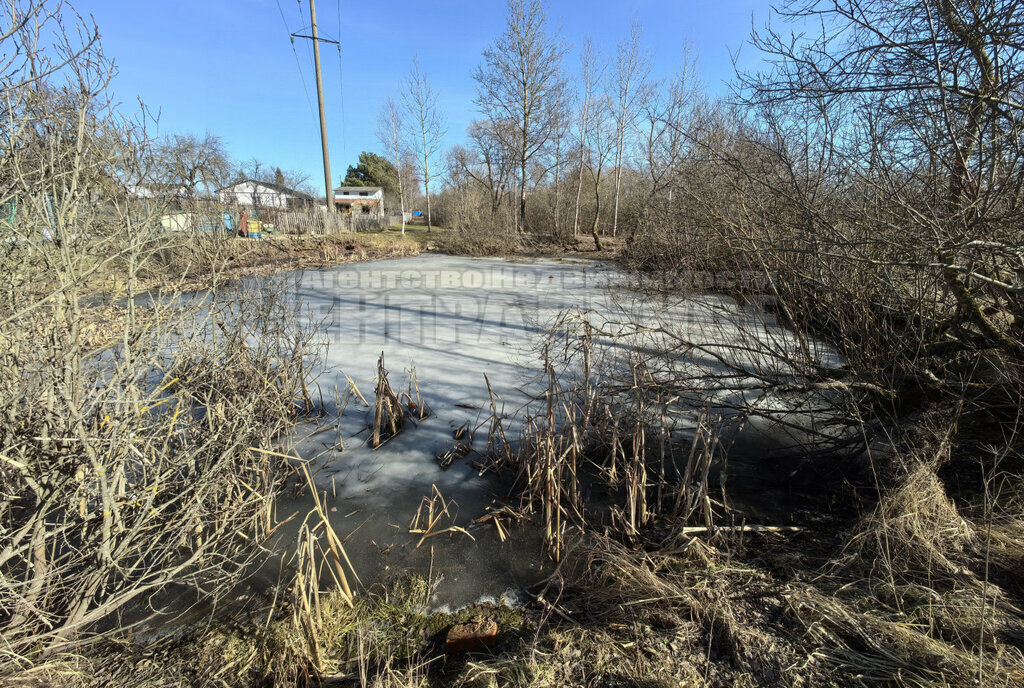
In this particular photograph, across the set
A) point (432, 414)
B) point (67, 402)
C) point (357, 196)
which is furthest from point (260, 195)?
point (357, 196)

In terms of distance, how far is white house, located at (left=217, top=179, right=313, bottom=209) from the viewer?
11211 mm

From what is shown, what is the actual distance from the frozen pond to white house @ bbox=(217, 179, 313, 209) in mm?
3900

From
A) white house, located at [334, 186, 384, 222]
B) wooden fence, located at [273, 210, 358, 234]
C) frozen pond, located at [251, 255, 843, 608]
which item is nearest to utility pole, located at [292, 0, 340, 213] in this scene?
wooden fence, located at [273, 210, 358, 234]

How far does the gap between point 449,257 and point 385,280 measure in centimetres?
657

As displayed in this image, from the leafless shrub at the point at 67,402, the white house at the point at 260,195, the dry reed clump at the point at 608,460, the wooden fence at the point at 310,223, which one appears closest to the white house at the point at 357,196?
the white house at the point at 260,195

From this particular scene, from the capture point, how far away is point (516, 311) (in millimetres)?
8250

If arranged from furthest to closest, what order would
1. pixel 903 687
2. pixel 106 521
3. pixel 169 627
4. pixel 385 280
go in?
pixel 385 280, pixel 169 627, pixel 106 521, pixel 903 687

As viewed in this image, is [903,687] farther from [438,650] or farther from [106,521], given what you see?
[106,521]

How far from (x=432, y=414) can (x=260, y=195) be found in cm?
2183

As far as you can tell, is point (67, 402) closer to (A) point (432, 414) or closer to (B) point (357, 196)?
(A) point (432, 414)

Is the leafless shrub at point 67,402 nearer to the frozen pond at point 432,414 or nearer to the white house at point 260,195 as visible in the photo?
the frozen pond at point 432,414

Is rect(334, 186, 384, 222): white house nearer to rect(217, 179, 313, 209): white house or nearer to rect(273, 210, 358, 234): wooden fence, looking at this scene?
rect(217, 179, 313, 209): white house

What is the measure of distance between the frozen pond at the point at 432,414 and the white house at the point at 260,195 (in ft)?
12.8

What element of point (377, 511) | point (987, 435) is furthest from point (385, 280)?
point (987, 435)
